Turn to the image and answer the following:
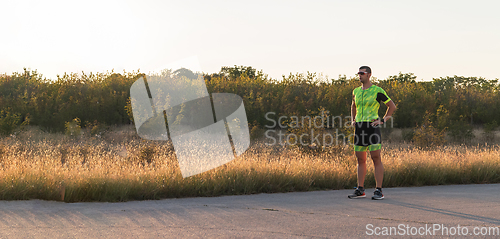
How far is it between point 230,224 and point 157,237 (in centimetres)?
88

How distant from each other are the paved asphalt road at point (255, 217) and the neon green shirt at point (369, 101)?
Result: 1323 mm

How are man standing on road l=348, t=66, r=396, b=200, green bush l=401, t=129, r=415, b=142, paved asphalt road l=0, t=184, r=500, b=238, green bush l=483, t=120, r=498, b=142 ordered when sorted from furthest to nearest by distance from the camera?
green bush l=483, t=120, r=498, b=142 < green bush l=401, t=129, r=415, b=142 < man standing on road l=348, t=66, r=396, b=200 < paved asphalt road l=0, t=184, r=500, b=238

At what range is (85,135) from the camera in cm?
2445

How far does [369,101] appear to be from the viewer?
5.84 metres

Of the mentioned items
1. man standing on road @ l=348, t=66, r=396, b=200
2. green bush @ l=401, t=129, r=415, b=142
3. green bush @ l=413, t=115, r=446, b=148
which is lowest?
green bush @ l=401, t=129, r=415, b=142

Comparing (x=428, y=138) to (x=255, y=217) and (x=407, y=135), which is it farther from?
(x=255, y=217)

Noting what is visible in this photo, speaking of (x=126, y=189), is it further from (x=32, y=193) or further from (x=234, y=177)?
(x=234, y=177)

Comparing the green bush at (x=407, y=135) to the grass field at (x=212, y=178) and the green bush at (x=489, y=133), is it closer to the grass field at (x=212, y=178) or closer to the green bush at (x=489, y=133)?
the green bush at (x=489, y=133)

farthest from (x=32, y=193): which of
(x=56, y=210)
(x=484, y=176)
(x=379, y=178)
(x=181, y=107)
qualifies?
(x=181, y=107)

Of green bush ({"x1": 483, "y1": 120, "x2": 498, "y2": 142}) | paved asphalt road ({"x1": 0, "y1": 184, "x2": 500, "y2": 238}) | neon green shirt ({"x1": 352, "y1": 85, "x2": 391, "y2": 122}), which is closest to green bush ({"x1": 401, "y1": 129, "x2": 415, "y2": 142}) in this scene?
green bush ({"x1": 483, "y1": 120, "x2": 498, "y2": 142})

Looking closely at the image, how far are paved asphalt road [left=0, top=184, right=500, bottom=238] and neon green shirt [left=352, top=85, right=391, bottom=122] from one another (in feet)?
4.34

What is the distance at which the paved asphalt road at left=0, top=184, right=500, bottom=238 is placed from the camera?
402 centimetres

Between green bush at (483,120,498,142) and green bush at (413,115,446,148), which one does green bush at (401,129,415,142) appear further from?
green bush at (483,120,498,142)

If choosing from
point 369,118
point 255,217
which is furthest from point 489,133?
point 255,217
